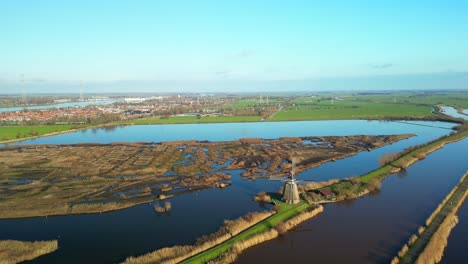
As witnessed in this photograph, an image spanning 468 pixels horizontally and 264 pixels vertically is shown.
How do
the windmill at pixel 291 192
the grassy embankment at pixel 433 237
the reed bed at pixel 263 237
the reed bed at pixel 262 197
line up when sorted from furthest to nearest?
the reed bed at pixel 262 197 → the windmill at pixel 291 192 → the reed bed at pixel 263 237 → the grassy embankment at pixel 433 237

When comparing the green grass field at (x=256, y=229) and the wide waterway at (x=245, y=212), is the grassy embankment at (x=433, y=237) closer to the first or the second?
the wide waterway at (x=245, y=212)

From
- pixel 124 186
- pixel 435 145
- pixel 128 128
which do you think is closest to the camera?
pixel 124 186

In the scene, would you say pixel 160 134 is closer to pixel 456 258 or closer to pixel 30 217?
pixel 30 217

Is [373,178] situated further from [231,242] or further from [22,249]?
[22,249]

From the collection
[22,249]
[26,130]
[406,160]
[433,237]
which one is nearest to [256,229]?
[433,237]

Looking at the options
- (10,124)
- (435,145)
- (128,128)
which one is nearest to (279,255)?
(435,145)

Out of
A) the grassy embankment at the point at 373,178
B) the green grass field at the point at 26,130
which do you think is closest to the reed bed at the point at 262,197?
the grassy embankment at the point at 373,178
